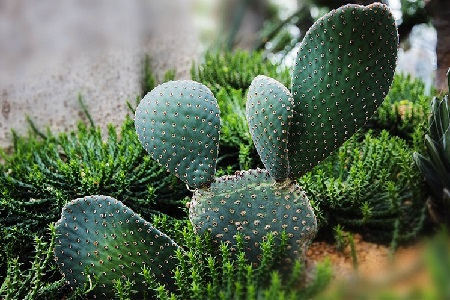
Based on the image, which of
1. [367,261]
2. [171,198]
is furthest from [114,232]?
[367,261]

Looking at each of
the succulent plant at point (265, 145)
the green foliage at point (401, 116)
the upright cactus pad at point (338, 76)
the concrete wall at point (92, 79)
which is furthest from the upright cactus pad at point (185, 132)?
the green foliage at point (401, 116)

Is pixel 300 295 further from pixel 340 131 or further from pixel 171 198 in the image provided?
pixel 171 198

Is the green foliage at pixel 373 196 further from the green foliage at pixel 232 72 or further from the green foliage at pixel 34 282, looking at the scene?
the green foliage at pixel 232 72

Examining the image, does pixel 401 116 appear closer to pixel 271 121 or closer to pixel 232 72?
pixel 232 72

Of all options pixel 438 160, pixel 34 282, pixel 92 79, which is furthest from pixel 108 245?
pixel 92 79

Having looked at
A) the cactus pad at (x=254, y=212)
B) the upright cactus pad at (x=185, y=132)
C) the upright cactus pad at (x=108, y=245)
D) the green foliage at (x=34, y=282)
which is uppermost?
the upright cactus pad at (x=185, y=132)

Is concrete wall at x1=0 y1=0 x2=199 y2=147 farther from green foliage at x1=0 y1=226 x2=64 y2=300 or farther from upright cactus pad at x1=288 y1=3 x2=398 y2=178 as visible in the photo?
green foliage at x1=0 y1=226 x2=64 y2=300
